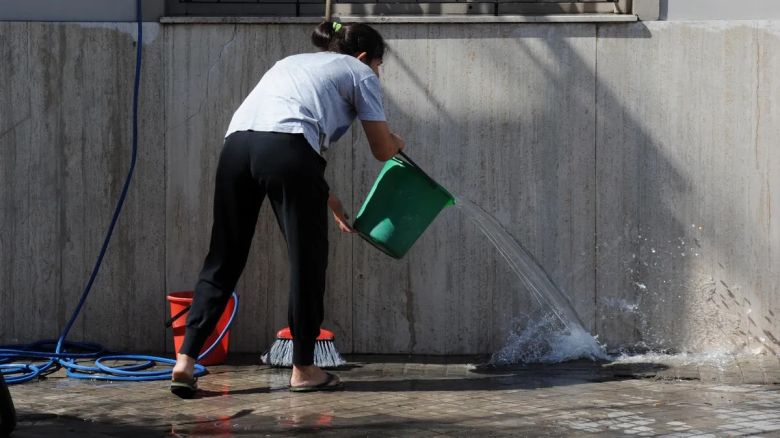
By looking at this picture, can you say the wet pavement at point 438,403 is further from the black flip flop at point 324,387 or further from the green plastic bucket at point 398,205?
the green plastic bucket at point 398,205

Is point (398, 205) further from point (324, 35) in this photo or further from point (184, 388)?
point (184, 388)

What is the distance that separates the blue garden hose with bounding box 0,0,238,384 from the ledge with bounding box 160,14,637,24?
37 centimetres

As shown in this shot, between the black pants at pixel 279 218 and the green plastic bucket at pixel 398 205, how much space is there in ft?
0.89

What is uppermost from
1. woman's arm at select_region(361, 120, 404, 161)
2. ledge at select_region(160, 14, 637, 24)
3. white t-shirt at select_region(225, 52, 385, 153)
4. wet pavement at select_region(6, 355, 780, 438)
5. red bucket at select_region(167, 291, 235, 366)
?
ledge at select_region(160, 14, 637, 24)

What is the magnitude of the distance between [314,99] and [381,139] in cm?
35

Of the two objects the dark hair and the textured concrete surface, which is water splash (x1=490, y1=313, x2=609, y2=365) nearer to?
the textured concrete surface

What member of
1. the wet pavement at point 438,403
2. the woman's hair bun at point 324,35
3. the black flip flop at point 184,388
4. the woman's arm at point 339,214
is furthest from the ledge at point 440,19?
the black flip flop at point 184,388

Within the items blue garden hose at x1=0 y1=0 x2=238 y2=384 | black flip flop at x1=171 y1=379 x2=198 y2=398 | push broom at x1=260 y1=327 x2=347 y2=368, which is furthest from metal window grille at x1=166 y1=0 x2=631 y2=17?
black flip flop at x1=171 y1=379 x2=198 y2=398

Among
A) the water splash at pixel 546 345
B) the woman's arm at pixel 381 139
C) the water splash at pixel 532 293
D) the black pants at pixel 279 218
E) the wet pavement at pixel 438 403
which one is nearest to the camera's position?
the wet pavement at pixel 438 403

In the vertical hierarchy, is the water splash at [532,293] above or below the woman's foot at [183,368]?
above

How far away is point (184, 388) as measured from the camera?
5.30 meters

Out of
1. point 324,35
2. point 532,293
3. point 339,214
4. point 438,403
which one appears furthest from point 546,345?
point 324,35

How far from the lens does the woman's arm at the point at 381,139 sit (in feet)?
17.8

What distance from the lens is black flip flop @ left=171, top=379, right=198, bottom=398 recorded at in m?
5.29
